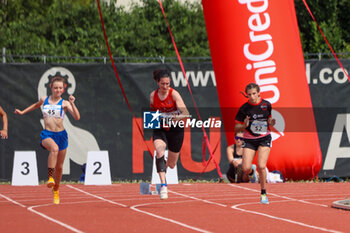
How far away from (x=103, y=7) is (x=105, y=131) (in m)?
25.3

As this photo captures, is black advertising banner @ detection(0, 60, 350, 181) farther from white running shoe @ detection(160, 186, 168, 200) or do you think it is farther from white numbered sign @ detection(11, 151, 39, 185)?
white running shoe @ detection(160, 186, 168, 200)

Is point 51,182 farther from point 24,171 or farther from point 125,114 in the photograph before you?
point 125,114

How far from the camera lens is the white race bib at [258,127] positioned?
12828mm

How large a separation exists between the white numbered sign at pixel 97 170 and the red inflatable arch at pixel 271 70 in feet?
8.67

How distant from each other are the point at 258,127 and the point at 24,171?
20.9 feet

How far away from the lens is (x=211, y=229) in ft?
30.9

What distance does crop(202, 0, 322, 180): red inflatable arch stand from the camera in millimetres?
17453

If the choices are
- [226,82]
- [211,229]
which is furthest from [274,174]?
[211,229]

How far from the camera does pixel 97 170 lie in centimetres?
1744

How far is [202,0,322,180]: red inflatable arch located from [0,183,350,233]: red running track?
1320 millimetres

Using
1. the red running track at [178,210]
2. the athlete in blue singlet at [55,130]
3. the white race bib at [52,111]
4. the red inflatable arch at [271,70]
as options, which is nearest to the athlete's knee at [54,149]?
the athlete in blue singlet at [55,130]

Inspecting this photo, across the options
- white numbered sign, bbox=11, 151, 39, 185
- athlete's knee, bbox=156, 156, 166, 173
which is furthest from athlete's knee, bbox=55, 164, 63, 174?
white numbered sign, bbox=11, 151, 39, 185

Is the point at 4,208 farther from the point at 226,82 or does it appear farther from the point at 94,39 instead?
the point at 94,39

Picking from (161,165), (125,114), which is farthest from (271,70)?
(161,165)
